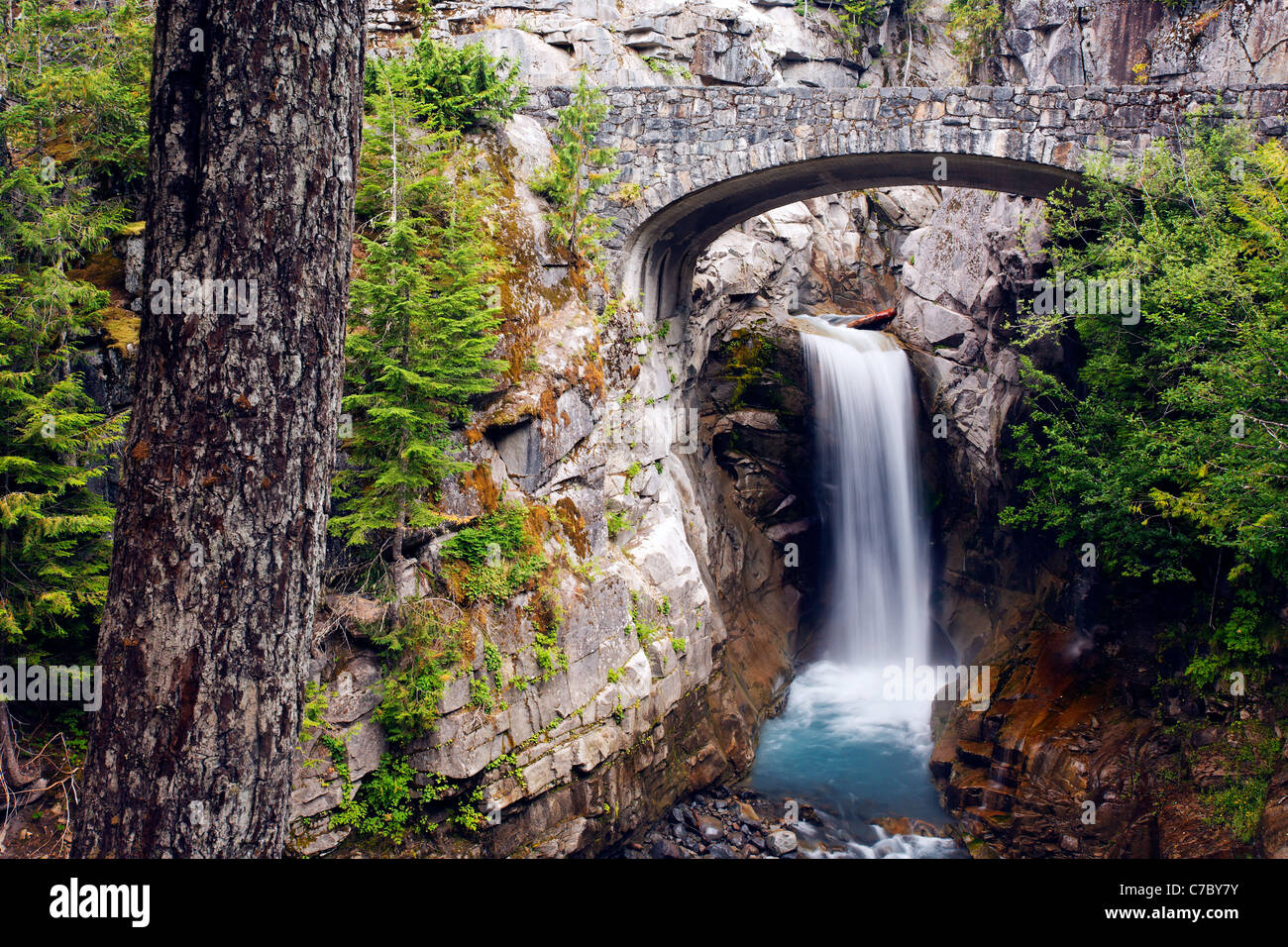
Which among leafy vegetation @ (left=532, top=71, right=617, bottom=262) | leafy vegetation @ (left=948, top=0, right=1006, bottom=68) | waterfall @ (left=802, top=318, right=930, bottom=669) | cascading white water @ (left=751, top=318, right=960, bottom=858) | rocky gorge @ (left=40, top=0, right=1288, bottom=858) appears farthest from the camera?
leafy vegetation @ (left=948, top=0, right=1006, bottom=68)

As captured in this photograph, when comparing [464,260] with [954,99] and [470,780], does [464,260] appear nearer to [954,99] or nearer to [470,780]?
[470,780]

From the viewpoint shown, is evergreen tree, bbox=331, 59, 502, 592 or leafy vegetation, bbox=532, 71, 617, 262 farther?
leafy vegetation, bbox=532, 71, 617, 262

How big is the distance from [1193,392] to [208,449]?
9.68 metres

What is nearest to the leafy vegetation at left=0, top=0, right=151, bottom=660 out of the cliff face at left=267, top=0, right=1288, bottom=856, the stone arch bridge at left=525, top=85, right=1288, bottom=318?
the cliff face at left=267, top=0, right=1288, bottom=856

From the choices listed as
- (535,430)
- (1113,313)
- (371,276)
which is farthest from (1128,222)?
(371,276)

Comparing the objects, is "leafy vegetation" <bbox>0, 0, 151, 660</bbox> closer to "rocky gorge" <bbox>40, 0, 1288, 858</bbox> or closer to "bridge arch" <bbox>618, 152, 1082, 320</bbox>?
"rocky gorge" <bbox>40, 0, 1288, 858</bbox>

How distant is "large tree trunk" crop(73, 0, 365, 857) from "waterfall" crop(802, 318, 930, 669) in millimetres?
14244

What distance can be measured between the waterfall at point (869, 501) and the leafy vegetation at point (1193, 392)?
173 inches

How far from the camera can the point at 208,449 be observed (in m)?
2.52

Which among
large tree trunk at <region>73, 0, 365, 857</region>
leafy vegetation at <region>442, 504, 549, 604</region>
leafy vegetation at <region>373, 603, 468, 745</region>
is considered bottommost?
leafy vegetation at <region>373, 603, 468, 745</region>

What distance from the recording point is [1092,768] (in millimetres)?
10148

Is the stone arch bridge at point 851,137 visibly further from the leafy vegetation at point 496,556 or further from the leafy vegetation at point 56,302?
the leafy vegetation at point 56,302

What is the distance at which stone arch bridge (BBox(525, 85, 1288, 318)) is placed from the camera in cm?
1027

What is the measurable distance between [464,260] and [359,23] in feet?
15.5
